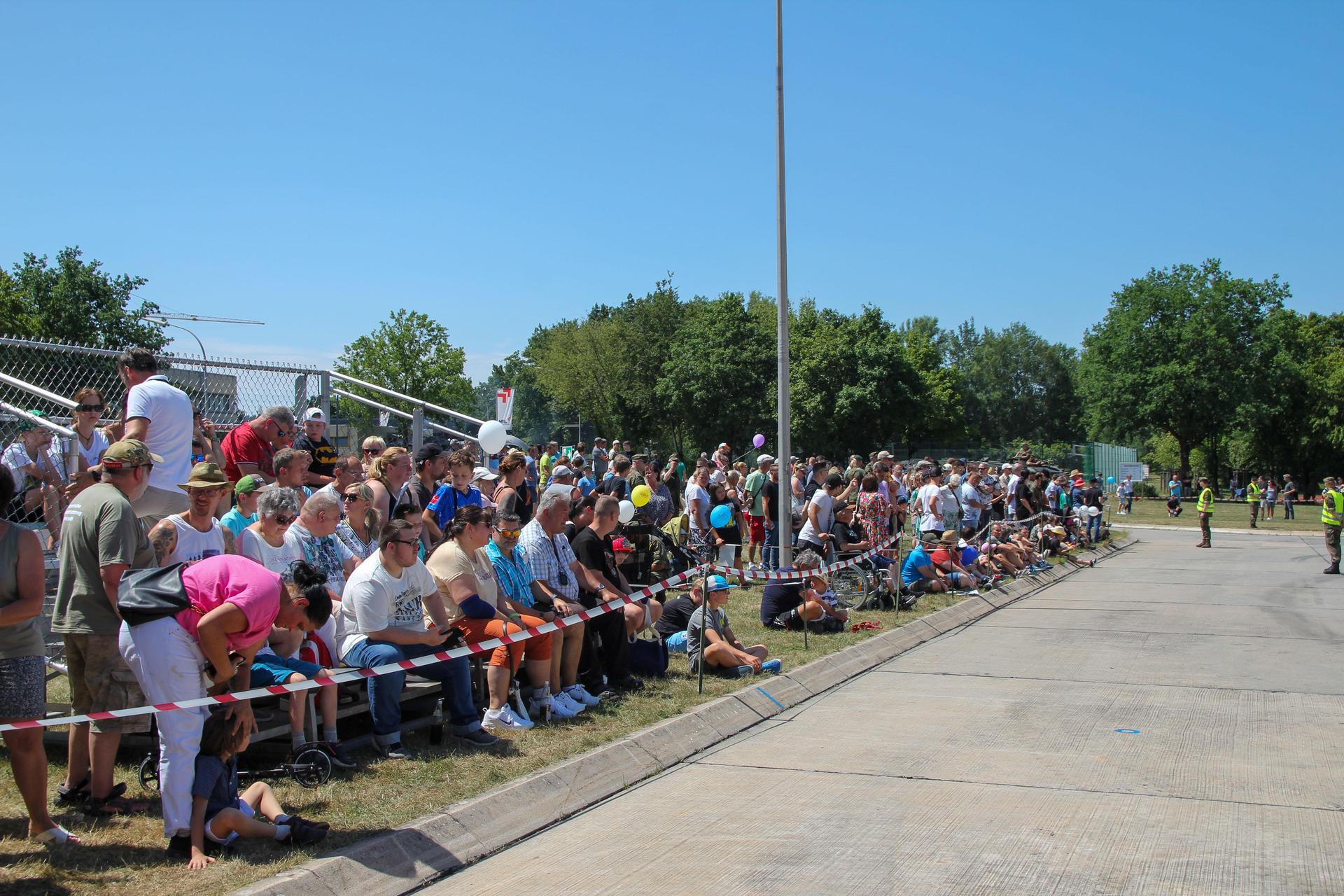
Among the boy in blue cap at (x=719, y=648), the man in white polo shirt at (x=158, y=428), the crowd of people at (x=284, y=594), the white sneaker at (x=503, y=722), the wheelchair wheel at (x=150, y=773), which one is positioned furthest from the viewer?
the boy in blue cap at (x=719, y=648)

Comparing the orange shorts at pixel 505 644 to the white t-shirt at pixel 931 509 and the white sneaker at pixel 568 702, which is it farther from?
the white t-shirt at pixel 931 509

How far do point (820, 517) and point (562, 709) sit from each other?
7374mm

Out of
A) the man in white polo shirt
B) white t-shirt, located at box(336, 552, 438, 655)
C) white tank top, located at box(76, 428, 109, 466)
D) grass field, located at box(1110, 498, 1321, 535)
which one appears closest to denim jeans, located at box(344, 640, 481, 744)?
white t-shirt, located at box(336, 552, 438, 655)

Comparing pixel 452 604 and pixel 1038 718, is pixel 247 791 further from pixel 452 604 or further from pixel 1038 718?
pixel 1038 718

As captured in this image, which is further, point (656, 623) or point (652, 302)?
point (652, 302)

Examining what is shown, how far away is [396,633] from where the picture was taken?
22.1ft

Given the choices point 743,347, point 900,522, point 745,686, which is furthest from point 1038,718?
point 743,347

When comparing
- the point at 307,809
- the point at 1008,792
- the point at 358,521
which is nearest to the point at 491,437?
the point at 358,521

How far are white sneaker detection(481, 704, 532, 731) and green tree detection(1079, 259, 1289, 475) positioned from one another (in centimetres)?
6520

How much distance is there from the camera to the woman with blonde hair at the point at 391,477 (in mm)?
8852

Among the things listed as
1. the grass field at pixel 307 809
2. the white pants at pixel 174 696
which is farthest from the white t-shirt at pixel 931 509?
the white pants at pixel 174 696

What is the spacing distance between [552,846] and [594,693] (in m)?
2.97

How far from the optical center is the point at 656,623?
10.5 m

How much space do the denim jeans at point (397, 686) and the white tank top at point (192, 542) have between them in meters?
1.10
